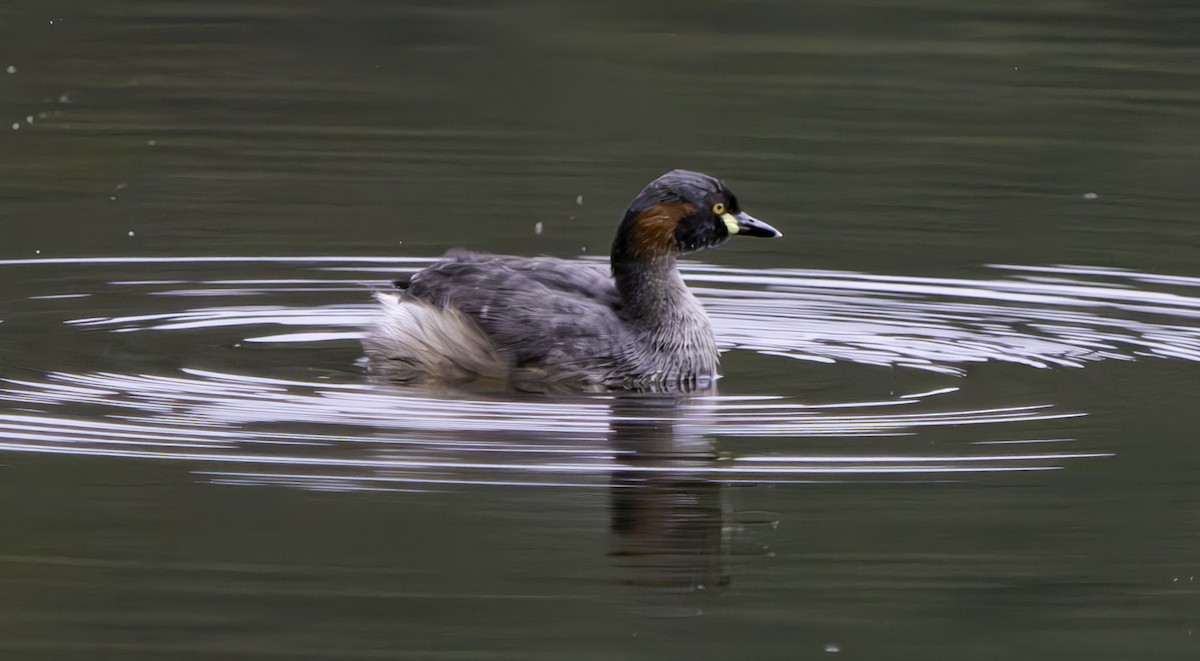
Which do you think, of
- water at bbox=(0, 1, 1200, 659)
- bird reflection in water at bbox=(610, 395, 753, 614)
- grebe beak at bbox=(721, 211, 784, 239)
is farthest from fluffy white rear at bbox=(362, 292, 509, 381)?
grebe beak at bbox=(721, 211, 784, 239)

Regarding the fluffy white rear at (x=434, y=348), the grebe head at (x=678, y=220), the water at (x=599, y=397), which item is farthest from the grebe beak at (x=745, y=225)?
the fluffy white rear at (x=434, y=348)

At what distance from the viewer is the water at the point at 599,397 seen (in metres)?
6.16

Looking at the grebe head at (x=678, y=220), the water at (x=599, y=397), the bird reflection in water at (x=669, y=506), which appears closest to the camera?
the water at (x=599, y=397)

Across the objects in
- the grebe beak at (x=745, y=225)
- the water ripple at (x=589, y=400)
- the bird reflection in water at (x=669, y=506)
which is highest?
the grebe beak at (x=745, y=225)

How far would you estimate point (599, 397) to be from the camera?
350 inches

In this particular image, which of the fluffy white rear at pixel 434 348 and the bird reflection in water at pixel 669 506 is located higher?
the fluffy white rear at pixel 434 348

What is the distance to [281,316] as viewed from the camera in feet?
34.0

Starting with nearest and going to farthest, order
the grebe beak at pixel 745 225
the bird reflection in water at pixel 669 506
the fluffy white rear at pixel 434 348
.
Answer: the bird reflection in water at pixel 669 506 → the fluffy white rear at pixel 434 348 → the grebe beak at pixel 745 225

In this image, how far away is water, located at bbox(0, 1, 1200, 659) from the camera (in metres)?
6.16

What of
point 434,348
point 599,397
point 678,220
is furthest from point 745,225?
point 434,348

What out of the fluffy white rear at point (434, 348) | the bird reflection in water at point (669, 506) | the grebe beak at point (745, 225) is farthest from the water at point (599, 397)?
the grebe beak at point (745, 225)

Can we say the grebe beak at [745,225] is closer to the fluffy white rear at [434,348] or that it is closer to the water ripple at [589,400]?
the water ripple at [589,400]

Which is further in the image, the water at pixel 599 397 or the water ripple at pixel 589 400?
the water ripple at pixel 589 400

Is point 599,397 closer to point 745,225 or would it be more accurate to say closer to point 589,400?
point 589,400
